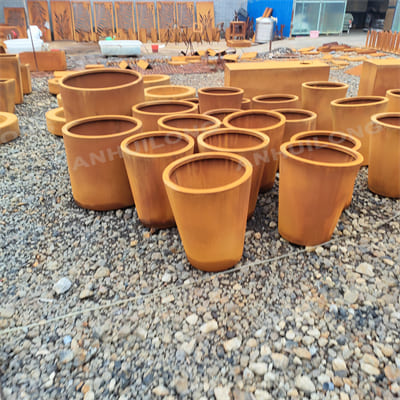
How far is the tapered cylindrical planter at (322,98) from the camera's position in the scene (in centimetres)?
346

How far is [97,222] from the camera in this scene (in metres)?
2.53

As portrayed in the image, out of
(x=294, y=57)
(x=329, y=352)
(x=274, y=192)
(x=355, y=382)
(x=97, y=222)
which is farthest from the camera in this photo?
(x=294, y=57)

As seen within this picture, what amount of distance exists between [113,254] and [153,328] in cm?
67

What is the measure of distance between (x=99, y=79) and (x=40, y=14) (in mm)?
13619

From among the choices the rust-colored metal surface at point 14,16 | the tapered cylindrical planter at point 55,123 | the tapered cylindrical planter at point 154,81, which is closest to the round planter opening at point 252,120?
the tapered cylindrical planter at point 154,81

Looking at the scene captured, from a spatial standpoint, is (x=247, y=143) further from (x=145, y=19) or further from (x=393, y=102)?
(x=145, y=19)

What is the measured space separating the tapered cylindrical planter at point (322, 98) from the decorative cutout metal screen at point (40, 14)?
46.3ft

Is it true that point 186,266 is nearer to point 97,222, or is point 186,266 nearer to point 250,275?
point 250,275

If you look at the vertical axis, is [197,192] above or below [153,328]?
above

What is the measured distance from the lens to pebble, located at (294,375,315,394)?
4.62 ft

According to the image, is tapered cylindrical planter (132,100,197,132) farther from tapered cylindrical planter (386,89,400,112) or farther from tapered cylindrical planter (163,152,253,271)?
tapered cylindrical planter (386,89,400,112)

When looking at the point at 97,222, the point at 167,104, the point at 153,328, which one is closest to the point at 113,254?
the point at 97,222

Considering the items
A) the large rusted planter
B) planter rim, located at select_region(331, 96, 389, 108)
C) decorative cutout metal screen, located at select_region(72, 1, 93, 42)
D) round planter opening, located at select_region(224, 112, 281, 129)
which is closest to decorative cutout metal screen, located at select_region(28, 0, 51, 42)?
decorative cutout metal screen, located at select_region(72, 1, 93, 42)

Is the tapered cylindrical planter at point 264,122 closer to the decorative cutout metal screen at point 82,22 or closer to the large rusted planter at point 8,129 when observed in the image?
the large rusted planter at point 8,129
